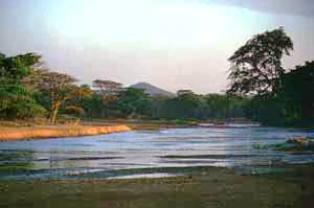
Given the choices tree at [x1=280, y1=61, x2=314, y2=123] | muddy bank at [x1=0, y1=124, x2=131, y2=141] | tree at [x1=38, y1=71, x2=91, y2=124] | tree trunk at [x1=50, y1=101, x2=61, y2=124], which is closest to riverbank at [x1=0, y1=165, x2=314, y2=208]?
muddy bank at [x1=0, y1=124, x2=131, y2=141]

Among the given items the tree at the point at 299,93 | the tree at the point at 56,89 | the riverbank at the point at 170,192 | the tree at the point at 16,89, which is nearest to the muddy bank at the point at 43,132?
the tree at the point at 16,89

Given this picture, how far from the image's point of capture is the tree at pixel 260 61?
51562 millimetres

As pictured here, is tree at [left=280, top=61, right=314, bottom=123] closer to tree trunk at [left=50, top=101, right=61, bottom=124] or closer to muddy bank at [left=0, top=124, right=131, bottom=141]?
muddy bank at [left=0, top=124, right=131, bottom=141]

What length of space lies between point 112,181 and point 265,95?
41.9 metres

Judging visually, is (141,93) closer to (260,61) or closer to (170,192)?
(260,61)

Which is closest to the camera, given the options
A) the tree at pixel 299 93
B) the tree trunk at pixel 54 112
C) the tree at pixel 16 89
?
the tree at pixel 16 89

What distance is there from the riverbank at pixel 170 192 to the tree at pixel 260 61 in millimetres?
41266

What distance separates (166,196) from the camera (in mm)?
8219

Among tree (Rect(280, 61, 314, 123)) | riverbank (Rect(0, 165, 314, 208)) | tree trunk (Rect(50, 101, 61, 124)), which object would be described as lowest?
riverbank (Rect(0, 165, 314, 208))

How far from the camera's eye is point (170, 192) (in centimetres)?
863

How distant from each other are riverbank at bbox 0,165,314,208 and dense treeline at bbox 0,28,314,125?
2509cm

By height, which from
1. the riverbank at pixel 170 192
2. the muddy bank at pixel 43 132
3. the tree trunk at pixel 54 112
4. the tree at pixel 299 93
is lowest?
the riverbank at pixel 170 192

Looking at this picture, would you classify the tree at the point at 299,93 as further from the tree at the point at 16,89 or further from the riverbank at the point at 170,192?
the riverbank at the point at 170,192

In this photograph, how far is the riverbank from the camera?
24.9 ft
